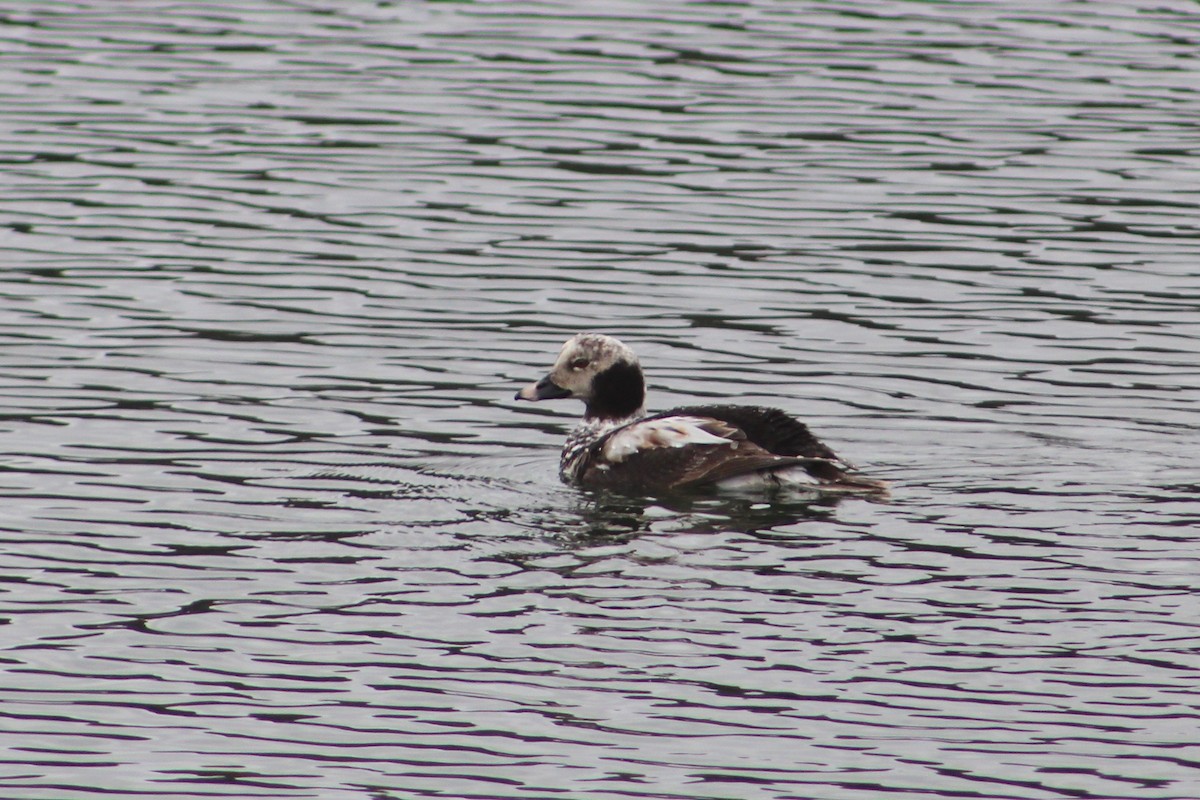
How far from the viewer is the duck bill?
48.0ft

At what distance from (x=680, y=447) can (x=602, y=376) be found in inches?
46.5

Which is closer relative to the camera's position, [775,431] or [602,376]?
[775,431]

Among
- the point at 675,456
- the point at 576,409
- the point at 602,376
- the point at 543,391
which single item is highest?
the point at 602,376

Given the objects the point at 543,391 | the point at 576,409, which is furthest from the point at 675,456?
the point at 576,409

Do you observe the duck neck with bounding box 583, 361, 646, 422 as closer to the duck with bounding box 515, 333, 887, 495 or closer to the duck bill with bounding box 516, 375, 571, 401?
the duck with bounding box 515, 333, 887, 495

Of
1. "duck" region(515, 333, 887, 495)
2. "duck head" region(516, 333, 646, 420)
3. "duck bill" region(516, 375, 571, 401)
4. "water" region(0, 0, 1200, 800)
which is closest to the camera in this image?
"water" region(0, 0, 1200, 800)

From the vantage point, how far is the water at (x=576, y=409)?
368 inches

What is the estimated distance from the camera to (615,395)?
14461 millimetres

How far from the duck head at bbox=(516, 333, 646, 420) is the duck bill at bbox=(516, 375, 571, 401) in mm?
33

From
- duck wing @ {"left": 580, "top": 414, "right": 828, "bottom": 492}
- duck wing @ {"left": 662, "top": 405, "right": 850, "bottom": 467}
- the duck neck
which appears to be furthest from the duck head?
duck wing @ {"left": 662, "top": 405, "right": 850, "bottom": 467}

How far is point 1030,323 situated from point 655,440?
16.9 ft

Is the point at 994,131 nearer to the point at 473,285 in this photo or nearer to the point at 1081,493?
the point at 473,285

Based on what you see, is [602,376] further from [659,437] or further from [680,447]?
[680,447]

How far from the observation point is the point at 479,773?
8.88 metres
